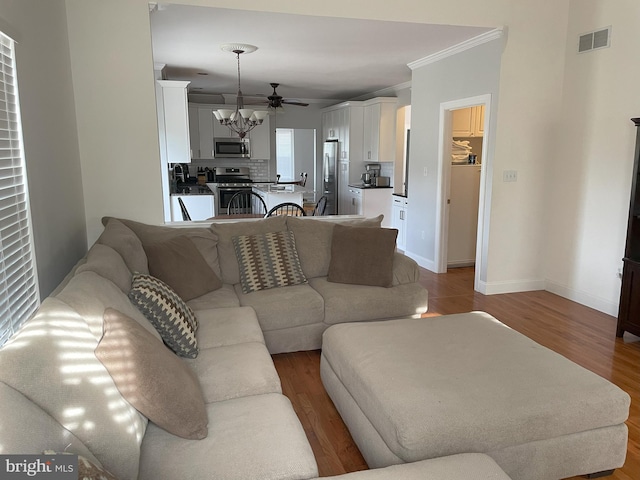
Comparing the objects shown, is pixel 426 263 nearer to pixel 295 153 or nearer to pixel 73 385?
pixel 73 385

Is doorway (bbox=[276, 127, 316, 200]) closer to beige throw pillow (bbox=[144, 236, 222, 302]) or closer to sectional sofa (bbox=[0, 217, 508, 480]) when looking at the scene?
beige throw pillow (bbox=[144, 236, 222, 302])

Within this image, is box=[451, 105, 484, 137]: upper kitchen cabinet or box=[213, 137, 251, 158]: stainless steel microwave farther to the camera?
box=[213, 137, 251, 158]: stainless steel microwave

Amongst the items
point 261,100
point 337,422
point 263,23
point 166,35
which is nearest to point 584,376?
point 337,422

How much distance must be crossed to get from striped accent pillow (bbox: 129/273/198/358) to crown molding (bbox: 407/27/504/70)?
153 inches

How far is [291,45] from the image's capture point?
16.1 ft

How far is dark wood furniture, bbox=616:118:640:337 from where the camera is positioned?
3436mm

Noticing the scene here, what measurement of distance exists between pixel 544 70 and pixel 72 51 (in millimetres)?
4208

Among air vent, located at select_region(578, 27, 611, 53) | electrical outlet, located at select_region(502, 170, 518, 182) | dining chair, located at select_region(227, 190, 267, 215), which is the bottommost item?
dining chair, located at select_region(227, 190, 267, 215)

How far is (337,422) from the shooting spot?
8.18 ft

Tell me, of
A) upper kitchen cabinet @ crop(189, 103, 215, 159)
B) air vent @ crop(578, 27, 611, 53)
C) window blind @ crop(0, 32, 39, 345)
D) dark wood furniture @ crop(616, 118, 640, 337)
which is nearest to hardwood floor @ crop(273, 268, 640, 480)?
dark wood furniture @ crop(616, 118, 640, 337)

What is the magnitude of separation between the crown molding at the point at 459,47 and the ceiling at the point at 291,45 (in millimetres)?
73

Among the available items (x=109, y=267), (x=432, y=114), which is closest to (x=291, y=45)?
(x=432, y=114)

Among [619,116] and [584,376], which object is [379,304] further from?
[619,116]

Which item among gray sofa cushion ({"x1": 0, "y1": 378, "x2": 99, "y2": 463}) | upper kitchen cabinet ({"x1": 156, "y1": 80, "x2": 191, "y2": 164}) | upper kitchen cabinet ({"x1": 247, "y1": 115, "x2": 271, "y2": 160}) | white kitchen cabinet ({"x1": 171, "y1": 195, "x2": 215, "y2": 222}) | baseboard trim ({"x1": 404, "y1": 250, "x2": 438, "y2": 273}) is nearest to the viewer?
gray sofa cushion ({"x1": 0, "y1": 378, "x2": 99, "y2": 463})
